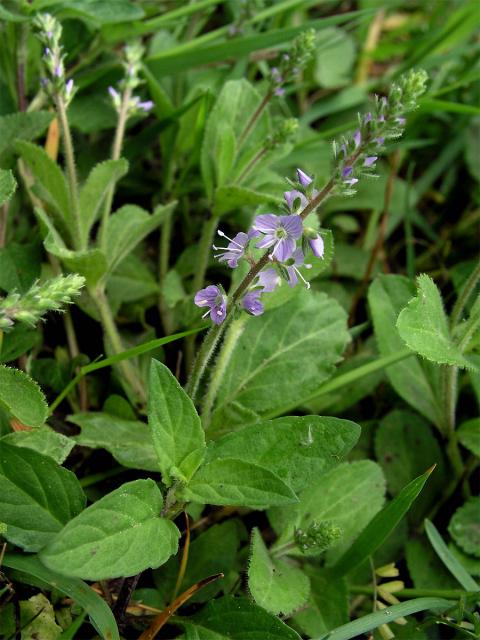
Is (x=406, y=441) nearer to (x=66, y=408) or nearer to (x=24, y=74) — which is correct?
(x=66, y=408)

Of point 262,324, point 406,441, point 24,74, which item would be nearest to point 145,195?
point 24,74

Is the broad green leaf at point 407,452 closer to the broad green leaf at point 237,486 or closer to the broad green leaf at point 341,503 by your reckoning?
the broad green leaf at point 341,503

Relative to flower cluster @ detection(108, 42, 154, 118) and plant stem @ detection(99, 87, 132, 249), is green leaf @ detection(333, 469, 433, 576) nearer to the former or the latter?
plant stem @ detection(99, 87, 132, 249)

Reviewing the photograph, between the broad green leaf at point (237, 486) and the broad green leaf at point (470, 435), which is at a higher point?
the broad green leaf at point (237, 486)

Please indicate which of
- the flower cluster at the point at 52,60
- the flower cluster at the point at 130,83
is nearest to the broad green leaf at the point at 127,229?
the flower cluster at the point at 130,83

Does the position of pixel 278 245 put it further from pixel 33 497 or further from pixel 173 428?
pixel 33 497

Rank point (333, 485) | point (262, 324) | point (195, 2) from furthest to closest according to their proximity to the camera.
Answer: point (195, 2), point (262, 324), point (333, 485)
